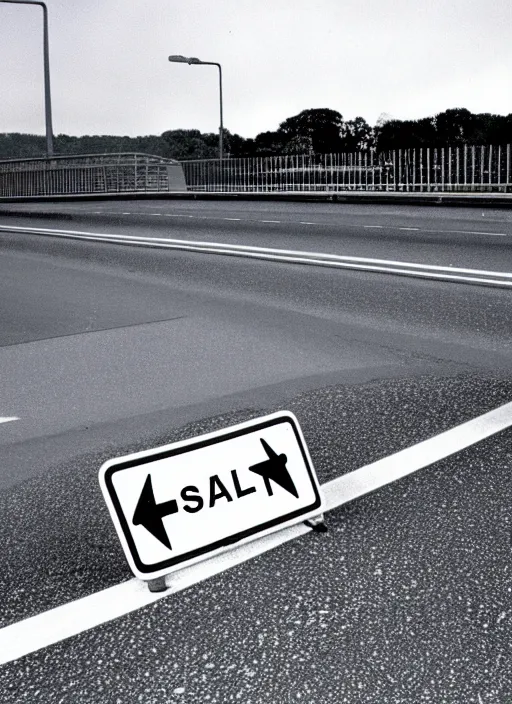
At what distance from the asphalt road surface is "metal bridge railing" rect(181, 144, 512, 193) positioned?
939 inches

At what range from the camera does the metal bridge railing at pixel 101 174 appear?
36.5 m

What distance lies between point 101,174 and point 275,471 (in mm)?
35527

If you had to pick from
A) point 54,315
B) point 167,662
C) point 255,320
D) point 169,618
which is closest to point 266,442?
point 169,618

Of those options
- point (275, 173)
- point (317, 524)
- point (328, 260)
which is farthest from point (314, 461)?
point (275, 173)

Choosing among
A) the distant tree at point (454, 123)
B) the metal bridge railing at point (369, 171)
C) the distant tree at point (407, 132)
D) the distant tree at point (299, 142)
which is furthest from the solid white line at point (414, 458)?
the distant tree at point (299, 142)

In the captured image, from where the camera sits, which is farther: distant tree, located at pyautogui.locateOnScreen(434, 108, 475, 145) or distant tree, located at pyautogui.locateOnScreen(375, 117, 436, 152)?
distant tree, located at pyautogui.locateOnScreen(434, 108, 475, 145)

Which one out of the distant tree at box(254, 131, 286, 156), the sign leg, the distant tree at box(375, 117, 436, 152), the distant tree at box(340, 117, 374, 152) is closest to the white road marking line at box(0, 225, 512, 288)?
the sign leg

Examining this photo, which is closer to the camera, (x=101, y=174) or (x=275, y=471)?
(x=275, y=471)

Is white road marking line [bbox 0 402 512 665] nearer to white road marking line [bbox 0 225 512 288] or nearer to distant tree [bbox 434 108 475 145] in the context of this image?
white road marking line [bbox 0 225 512 288]

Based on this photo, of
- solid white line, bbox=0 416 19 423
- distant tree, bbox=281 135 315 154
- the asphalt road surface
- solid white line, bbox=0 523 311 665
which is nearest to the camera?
the asphalt road surface

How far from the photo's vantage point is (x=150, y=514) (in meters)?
3.04

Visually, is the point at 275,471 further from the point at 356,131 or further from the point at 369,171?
the point at 356,131

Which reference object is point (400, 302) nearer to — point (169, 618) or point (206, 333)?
point (206, 333)

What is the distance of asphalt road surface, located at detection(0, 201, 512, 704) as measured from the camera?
99.2 inches
